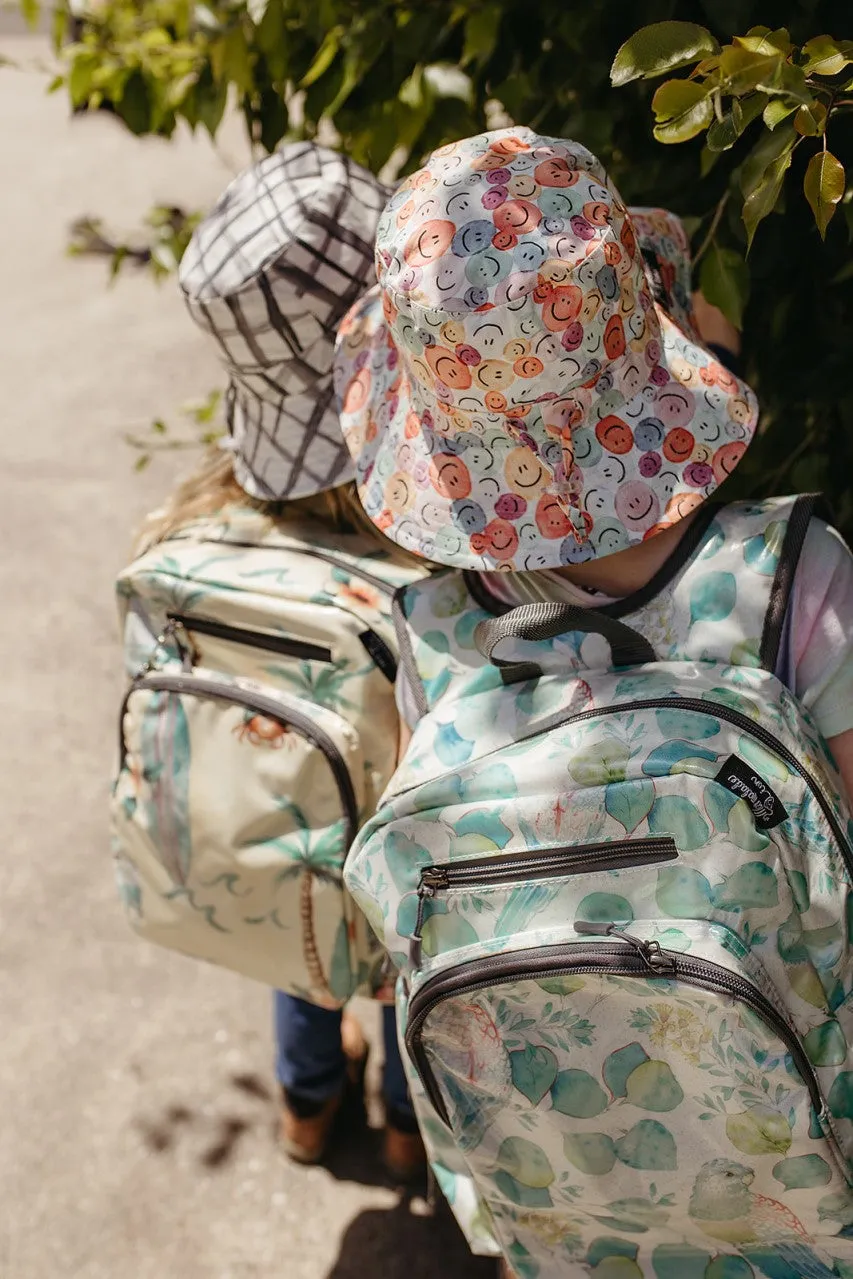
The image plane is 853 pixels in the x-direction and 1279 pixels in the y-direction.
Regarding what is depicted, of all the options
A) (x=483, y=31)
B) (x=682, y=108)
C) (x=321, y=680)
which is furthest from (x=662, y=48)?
(x=321, y=680)

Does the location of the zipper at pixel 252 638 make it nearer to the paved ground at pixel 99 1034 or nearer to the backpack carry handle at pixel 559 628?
the backpack carry handle at pixel 559 628

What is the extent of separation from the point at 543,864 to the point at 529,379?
46 cm

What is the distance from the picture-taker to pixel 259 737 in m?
1.66

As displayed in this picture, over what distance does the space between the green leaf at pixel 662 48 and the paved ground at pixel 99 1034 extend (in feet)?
6.02

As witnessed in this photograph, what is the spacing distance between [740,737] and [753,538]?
0.66 ft

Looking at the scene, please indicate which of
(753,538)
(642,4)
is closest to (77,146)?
(642,4)

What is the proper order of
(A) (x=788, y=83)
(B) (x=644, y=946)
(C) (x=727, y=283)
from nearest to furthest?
(A) (x=788, y=83) → (B) (x=644, y=946) → (C) (x=727, y=283)

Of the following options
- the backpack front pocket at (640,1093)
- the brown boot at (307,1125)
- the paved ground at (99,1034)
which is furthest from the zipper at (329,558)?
the paved ground at (99,1034)

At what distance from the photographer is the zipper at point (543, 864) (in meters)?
1.24

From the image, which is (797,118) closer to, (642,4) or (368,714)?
(642,4)

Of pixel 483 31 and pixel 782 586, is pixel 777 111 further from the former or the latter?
pixel 483 31

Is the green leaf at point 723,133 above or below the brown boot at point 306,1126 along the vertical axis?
above

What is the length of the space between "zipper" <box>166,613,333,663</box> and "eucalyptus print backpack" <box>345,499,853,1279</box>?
275 mm

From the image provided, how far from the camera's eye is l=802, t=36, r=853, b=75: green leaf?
110 cm
